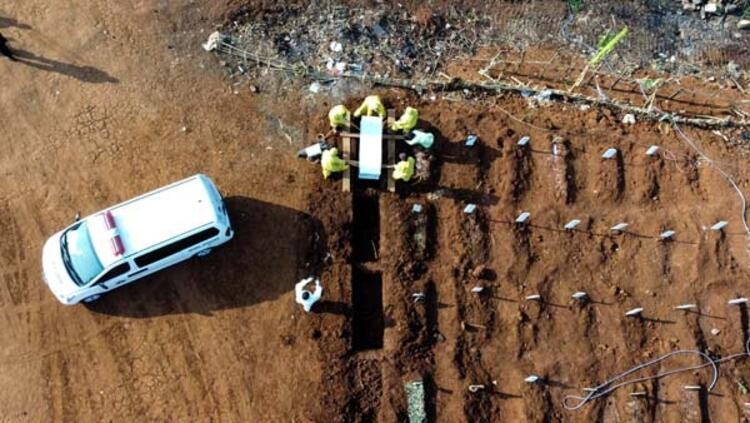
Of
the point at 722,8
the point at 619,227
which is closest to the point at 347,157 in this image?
the point at 619,227

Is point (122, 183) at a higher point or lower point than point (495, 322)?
higher

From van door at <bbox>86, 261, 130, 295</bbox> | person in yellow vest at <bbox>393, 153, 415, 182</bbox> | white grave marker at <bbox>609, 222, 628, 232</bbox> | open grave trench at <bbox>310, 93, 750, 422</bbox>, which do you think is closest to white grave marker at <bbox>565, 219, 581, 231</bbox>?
open grave trench at <bbox>310, 93, 750, 422</bbox>

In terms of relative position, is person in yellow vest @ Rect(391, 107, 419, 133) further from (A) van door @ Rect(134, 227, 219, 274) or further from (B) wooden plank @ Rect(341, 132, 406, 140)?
(A) van door @ Rect(134, 227, 219, 274)

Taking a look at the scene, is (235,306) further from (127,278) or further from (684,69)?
(684,69)

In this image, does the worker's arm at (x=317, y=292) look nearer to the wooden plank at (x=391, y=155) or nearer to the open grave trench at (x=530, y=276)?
the open grave trench at (x=530, y=276)

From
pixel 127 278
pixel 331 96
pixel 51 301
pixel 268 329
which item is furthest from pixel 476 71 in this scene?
pixel 51 301
